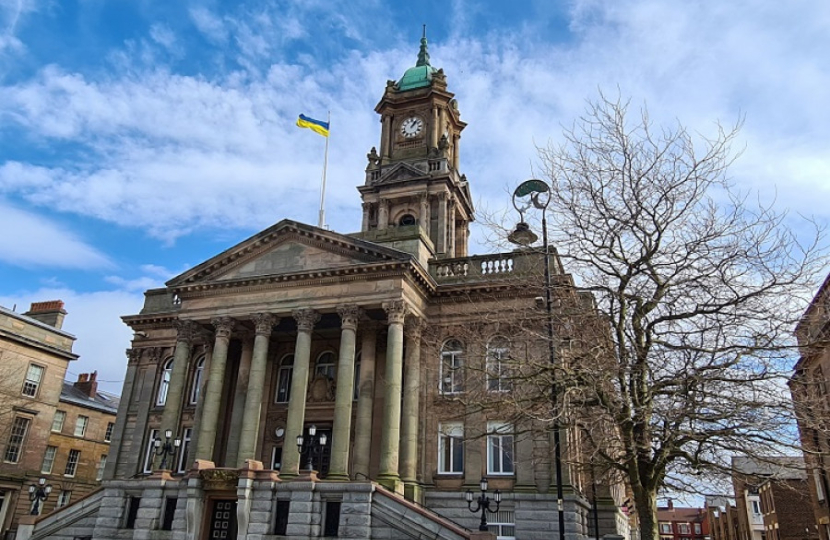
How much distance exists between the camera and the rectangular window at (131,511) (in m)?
25.1

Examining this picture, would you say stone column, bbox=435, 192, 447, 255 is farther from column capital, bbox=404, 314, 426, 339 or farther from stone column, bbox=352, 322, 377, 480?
stone column, bbox=352, 322, 377, 480

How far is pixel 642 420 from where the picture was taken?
14750 millimetres

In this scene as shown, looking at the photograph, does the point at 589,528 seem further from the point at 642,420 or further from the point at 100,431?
the point at 100,431

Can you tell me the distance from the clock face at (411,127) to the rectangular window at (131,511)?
2874 centimetres

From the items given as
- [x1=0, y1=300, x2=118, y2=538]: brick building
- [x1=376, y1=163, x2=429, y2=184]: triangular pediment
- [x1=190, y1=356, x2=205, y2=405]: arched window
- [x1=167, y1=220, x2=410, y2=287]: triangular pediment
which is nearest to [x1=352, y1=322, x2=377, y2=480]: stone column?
[x1=167, y1=220, x2=410, y2=287]: triangular pediment

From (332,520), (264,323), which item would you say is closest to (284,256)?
(264,323)

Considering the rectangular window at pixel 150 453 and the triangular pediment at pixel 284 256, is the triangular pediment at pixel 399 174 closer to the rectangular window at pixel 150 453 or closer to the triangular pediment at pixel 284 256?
the triangular pediment at pixel 284 256

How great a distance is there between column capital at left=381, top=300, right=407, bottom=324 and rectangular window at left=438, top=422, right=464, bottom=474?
5.52m

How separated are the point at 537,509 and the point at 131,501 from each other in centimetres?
1624

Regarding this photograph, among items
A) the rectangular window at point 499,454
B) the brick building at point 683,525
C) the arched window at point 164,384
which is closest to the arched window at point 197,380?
the arched window at point 164,384

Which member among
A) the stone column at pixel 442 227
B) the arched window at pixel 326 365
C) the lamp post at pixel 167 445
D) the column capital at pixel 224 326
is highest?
the stone column at pixel 442 227

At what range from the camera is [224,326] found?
98.1 feet

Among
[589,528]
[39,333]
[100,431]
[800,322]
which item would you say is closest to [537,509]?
[589,528]

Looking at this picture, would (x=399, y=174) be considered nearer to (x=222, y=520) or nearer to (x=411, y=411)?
(x=411, y=411)
